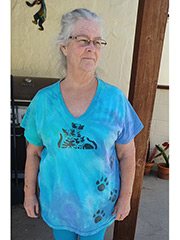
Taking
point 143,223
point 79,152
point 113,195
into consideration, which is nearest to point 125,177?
point 113,195

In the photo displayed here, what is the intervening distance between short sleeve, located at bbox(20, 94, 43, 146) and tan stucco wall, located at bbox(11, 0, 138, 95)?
5.42 feet

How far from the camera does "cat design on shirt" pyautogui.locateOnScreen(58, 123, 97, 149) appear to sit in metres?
1.08

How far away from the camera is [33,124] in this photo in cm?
118

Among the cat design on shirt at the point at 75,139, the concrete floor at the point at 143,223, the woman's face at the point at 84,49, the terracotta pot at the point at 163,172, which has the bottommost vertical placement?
the concrete floor at the point at 143,223

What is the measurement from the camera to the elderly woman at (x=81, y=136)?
1.08m

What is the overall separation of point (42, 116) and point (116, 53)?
6.78 feet

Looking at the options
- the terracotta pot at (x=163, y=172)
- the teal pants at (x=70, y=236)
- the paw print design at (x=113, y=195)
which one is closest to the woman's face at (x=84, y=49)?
the paw print design at (x=113, y=195)

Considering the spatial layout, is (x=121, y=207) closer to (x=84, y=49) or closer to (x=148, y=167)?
(x=84, y=49)

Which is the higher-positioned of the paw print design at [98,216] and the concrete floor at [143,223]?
the paw print design at [98,216]

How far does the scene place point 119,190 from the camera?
1294 millimetres

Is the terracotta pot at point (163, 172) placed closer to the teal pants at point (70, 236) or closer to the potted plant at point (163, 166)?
the potted plant at point (163, 166)

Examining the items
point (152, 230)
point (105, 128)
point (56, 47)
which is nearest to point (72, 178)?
point (105, 128)

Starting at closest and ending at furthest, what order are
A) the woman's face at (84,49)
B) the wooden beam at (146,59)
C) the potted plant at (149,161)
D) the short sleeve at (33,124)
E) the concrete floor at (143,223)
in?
the woman's face at (84,49), the short sleeve at (33,124), the wooden beam at (146,59), the concrete floor at (143,223), the potted plant at (149,161)

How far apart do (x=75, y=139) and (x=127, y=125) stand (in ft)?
1.01
